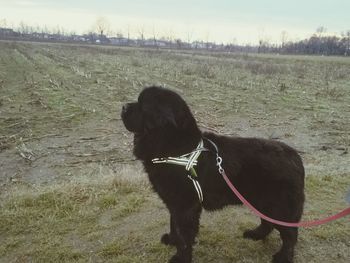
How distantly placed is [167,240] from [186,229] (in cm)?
68

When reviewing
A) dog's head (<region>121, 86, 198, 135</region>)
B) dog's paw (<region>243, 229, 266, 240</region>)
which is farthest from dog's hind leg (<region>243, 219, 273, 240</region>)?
dog's head (<region>121, 86, 198, 135</region>)

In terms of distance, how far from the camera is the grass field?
416cm

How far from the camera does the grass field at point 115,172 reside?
4160 millimetres

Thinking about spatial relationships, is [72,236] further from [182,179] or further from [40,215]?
[182,179]

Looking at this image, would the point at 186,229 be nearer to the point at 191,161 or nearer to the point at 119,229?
the point at 191,161

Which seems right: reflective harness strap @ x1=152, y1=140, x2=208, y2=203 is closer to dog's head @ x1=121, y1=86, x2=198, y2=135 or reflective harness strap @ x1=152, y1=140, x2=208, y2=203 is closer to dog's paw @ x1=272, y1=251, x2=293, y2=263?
dog's head @ x1=121, y1=86, x2=198, y2=135

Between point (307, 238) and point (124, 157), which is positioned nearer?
point (307, 238)

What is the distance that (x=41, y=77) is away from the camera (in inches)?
790

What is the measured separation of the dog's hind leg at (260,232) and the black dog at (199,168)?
0.54 metres

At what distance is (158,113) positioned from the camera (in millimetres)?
3465

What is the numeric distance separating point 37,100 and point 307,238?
1197 cm

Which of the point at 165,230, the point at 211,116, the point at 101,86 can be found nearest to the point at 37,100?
the point at 101,86

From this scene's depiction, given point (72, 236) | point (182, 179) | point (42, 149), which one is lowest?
point (42, 149)

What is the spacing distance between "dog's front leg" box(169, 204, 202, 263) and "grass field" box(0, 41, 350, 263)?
0.94ft
